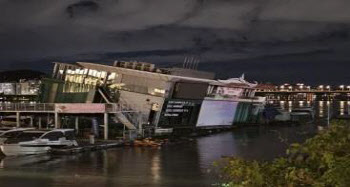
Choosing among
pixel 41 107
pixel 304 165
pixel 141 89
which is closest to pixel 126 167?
pixel 41 107

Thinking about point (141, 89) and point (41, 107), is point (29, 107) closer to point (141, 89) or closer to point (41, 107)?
point (41, 107)

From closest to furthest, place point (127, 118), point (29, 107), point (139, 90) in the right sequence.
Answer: point (127, 118)
point (29, 107)
point (139, 90)

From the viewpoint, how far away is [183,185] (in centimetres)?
2844

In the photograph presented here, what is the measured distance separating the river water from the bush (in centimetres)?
1868

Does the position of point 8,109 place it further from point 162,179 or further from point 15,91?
point 15,91

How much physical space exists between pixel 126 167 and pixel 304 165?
30215mm

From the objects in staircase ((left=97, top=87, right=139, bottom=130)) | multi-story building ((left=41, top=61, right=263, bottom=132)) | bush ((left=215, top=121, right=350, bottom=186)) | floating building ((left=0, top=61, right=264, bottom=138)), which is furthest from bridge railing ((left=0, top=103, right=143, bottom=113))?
bush ((left=215, top=121, right=350, bottom=186))

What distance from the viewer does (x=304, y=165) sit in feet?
22.3

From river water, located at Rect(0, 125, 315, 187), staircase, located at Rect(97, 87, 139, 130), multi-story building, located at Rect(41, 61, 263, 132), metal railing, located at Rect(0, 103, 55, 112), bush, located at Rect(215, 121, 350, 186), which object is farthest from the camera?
multi-story building, located at Rect(41, 61, 263, 132)

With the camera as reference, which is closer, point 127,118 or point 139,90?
point 127,118

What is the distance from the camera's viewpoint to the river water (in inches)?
1171

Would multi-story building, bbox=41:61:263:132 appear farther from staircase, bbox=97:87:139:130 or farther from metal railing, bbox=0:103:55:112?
metal railing, bbox=0:103:55:112

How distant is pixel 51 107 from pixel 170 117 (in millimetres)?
16144

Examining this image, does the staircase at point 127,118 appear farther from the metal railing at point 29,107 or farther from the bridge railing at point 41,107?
the metal railing at point 29,107
